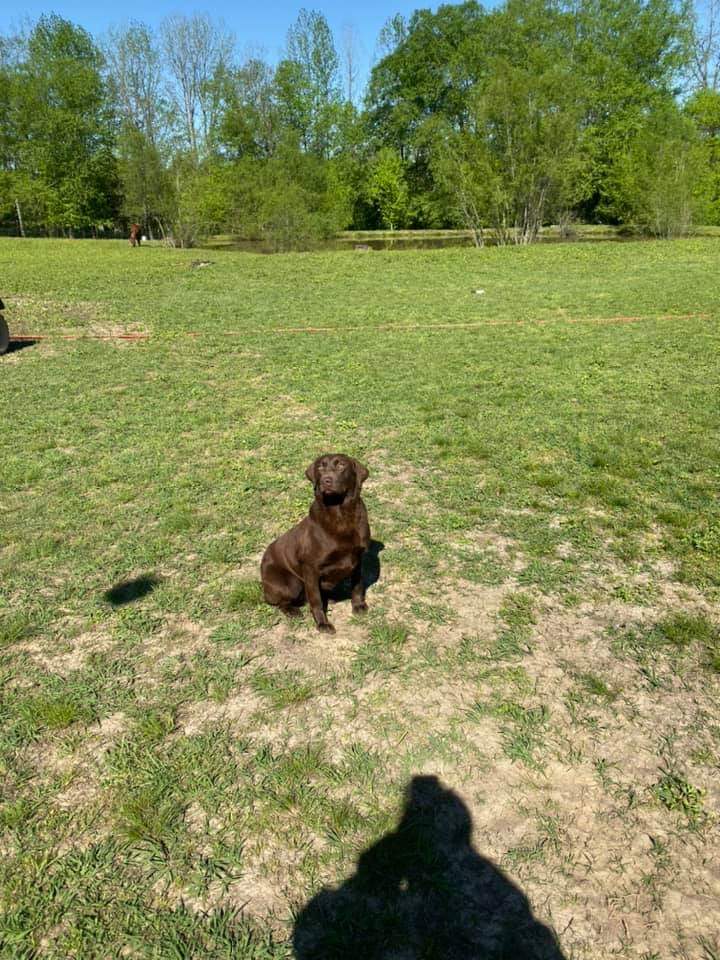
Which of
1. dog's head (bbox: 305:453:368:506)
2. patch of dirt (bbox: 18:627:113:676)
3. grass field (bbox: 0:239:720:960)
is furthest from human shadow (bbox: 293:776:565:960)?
patch of dirt (bbox: 18:627:113:676)

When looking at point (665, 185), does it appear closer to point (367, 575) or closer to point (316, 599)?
point (367, 575)

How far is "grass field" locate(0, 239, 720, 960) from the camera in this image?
2.21m

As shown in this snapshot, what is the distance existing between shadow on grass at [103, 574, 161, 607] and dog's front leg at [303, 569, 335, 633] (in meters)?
1.20

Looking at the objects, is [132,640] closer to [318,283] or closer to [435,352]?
[435,352]

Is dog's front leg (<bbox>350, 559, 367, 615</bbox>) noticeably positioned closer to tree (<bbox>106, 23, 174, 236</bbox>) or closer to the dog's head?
the dog's head

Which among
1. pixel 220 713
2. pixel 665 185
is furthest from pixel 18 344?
pixel 665 185

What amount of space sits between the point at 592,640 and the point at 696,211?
35744 mm

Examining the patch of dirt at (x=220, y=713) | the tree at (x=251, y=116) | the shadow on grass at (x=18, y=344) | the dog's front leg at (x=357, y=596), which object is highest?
the tree at (x=251, y=116)

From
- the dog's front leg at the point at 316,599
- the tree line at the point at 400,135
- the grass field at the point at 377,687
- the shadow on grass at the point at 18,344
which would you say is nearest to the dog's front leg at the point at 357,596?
the grass field at the point at 377,687

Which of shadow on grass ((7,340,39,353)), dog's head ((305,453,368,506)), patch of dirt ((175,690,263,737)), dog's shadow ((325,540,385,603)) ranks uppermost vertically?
dog's head ((305,453,368,506))

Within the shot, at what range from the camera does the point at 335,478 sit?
3.29 meters

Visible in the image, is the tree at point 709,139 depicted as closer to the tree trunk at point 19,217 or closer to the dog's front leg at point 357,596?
the dog's front leg at point 357,596

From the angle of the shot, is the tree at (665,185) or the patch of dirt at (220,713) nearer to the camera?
the patch of dirt at (220,713)

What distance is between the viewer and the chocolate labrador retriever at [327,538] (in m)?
3.36
